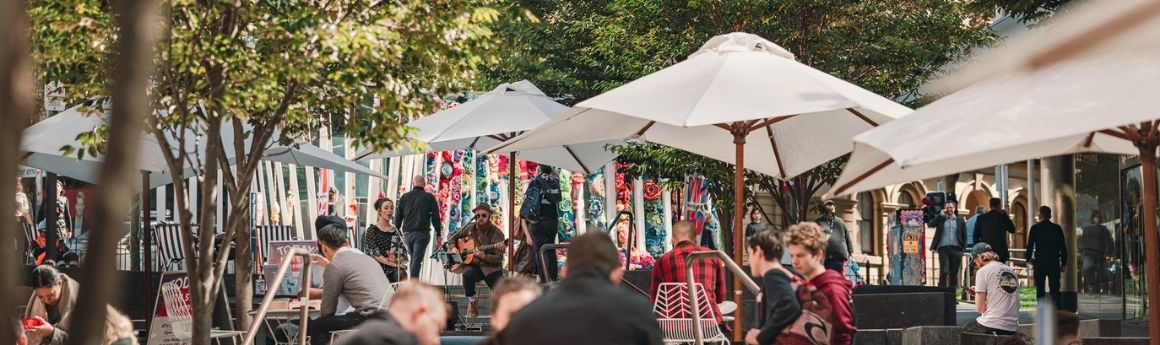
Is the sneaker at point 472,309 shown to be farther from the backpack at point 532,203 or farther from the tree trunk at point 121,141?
the tree trunk at point 121,141

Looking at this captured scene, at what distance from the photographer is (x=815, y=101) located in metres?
10.5

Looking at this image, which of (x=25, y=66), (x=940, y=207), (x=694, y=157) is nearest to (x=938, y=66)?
(x=694, y=157)

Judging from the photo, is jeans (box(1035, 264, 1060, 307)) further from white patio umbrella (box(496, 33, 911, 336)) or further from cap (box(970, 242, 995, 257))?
white patio umbrella (box(496, 33, 911, 336))

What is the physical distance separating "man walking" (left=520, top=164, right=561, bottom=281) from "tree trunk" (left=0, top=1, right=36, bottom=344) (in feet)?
53.8

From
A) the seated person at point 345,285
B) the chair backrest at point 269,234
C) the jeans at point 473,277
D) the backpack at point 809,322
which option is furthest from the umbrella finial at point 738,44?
the chair backrest at point 269,234

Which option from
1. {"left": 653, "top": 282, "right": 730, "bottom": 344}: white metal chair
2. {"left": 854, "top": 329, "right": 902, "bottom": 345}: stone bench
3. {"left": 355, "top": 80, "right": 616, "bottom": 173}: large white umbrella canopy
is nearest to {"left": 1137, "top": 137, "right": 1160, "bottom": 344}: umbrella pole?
{"left": 653, "top": 282, "right": 730, "bottom": 344}: white metal chair

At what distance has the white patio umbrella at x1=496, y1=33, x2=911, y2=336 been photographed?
1054cm

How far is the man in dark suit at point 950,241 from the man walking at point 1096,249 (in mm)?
1767

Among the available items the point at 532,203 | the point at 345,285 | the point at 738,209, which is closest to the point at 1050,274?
the point at 532,203

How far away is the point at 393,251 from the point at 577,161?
2974mm

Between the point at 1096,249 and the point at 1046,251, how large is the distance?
151 inches

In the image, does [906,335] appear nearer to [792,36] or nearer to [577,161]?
[577,161]

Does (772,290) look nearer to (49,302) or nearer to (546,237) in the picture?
(49,302)

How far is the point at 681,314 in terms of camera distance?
11.6 m
